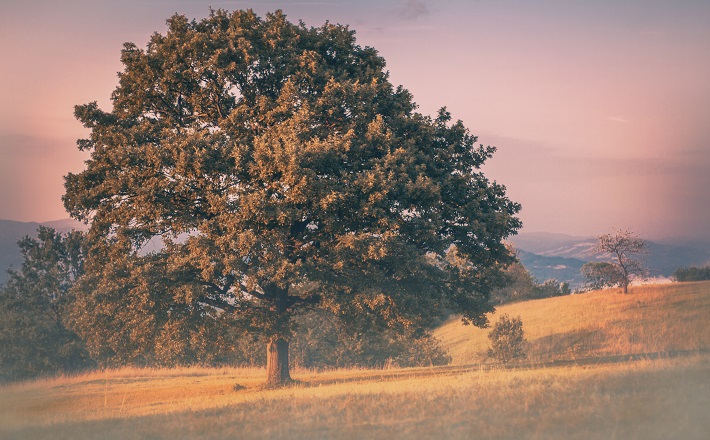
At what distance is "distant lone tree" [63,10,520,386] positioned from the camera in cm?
2630

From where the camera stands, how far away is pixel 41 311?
60969 mm

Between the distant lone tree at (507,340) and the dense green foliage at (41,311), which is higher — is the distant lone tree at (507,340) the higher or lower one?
the lower one

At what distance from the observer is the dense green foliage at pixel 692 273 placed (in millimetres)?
116694

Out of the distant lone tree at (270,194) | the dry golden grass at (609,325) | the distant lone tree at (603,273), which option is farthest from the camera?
the distant lone tree at (603,273)

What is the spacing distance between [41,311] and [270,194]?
43.9 meters

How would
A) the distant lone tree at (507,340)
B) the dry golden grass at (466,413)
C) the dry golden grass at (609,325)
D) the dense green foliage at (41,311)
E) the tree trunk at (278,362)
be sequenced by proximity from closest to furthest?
the dry golden grass at (466,413) → the tree trunk at (278,362) → the distant lone tree at (507,340) → the dry golden grass at (609,325) → the dense green foliage at (41,311)

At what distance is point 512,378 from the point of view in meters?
22.3

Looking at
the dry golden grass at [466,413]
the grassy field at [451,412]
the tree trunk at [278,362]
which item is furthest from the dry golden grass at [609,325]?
the dry golden grass at [466,413]

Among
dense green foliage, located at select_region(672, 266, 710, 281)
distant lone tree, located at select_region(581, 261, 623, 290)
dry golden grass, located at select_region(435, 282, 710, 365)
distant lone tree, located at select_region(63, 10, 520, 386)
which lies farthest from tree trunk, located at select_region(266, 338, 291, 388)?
dense green foliage, located at select_region(672, 266, 710, 281)

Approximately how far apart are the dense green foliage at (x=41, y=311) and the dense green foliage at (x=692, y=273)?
104 metres

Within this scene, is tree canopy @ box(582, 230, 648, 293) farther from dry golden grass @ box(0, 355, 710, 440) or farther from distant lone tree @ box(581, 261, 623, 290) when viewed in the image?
dry golden grass @ box(0, 355, 710, 440)

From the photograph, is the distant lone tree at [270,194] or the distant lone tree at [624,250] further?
the distant lone tree at [624,250]

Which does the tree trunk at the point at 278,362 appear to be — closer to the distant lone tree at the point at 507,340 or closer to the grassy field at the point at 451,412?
the grassy field at the point at 451,412

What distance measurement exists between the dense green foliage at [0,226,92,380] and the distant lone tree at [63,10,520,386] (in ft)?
101
